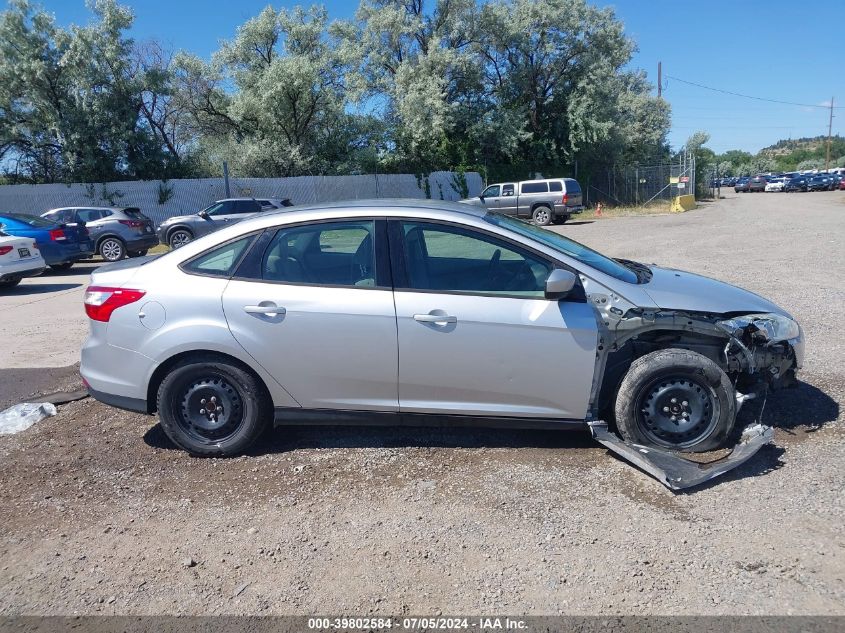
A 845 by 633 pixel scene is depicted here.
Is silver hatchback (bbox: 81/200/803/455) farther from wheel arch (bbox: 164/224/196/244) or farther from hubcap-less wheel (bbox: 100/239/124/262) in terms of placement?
wheel arch (bbox: 164/224/196/244)

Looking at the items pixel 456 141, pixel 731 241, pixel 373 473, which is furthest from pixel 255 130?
pixel 373 473

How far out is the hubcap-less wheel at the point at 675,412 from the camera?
4.25 m

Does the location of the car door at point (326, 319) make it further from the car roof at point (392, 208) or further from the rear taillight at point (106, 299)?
the rear taillight at point (106, 299)

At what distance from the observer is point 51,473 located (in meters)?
4.48

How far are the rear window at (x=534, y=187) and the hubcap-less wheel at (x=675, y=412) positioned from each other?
24.0 metres

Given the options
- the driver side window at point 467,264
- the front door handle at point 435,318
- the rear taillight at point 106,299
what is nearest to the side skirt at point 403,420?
the front door handle at point 435,318

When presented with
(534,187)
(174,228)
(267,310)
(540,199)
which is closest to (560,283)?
(267,310)

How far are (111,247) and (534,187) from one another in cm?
1664

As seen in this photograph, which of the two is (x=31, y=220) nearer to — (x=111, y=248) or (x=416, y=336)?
(x=111, y=248)

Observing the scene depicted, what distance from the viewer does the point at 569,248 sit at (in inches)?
186

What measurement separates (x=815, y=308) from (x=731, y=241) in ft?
31.0

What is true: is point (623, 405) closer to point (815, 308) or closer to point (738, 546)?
point (738, 546)

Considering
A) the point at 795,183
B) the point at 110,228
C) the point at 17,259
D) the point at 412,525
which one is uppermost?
the point at 795,183

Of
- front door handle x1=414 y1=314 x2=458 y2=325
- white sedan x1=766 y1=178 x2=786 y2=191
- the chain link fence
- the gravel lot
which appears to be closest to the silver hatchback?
front door handle x1=414 y1=314 x2=458 y2=325
